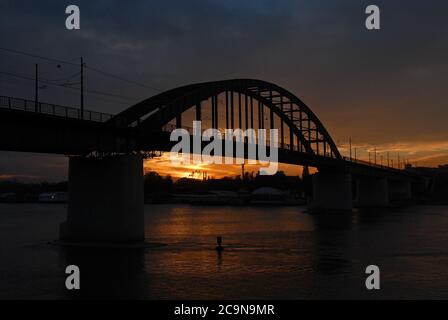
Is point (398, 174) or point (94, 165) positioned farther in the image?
point (398, 174)

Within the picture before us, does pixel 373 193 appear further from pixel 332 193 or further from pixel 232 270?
pixel 232 270

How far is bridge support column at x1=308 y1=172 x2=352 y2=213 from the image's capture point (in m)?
114

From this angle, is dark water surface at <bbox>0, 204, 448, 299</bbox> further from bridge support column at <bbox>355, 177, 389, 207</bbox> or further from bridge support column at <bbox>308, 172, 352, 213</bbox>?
bridge support column at <bbox>355, 177, 389, 207</bbox>

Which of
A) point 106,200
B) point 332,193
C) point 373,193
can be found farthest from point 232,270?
point 373,193

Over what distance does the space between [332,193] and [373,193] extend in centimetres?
4671

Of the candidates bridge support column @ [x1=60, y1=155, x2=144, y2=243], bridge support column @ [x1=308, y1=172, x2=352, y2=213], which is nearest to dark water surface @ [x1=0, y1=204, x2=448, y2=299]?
bridge support column @ [x1=60, y1=155, x2=144, y2=243]

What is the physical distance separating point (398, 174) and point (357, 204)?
78.6 ft

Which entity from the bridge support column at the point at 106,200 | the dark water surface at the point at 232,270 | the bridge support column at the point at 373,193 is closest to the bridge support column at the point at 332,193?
the bridge support column at the point at 373,193

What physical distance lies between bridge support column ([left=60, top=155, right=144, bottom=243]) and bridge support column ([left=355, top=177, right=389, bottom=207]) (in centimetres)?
12375

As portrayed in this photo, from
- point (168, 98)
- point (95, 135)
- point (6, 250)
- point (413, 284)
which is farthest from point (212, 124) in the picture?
point (413, 284)

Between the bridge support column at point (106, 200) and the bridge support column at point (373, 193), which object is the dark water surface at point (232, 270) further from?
the bridge support column at point (373, 193)

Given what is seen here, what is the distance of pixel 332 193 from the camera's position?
4562 inches
